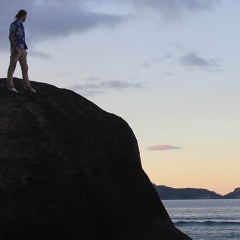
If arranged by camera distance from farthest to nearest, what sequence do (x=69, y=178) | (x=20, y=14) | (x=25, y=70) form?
(x=25, y=70) < (x=20, y=14) < (x=69, y=178)

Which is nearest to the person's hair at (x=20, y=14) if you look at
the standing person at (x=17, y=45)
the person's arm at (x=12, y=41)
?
the standing person at (x=17, y=45)

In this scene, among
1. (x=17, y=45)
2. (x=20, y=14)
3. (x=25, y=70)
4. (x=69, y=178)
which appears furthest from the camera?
(x=25, y=70)

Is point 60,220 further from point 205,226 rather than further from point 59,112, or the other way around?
point 205,226

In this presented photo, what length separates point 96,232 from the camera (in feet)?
34.0

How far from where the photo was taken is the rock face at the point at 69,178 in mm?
10102

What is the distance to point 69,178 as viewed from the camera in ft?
35.9

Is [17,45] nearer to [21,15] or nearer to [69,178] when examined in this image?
[21,15]

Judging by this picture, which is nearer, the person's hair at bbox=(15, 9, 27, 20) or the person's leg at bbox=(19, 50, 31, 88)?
the person's hair at bbox=(15, 9, 27, 20)

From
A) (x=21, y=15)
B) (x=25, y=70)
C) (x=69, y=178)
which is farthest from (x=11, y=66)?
(x=69, y=178)

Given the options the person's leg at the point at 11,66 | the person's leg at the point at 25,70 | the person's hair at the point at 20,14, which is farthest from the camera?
the person's leg at the point at 25,70

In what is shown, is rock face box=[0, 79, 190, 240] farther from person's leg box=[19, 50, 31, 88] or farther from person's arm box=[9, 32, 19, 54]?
person's arm box=[9, 32, 19, 54]

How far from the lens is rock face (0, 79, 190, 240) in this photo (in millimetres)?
10102

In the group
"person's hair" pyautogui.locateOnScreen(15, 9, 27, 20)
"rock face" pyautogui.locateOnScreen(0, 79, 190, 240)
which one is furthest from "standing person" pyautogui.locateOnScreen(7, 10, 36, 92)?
"rock face" pyautogui.locateOnScreen(0, 79, 190, 240)

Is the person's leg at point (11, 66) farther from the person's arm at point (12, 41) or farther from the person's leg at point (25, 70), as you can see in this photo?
the person's leg at point (25, 70)
